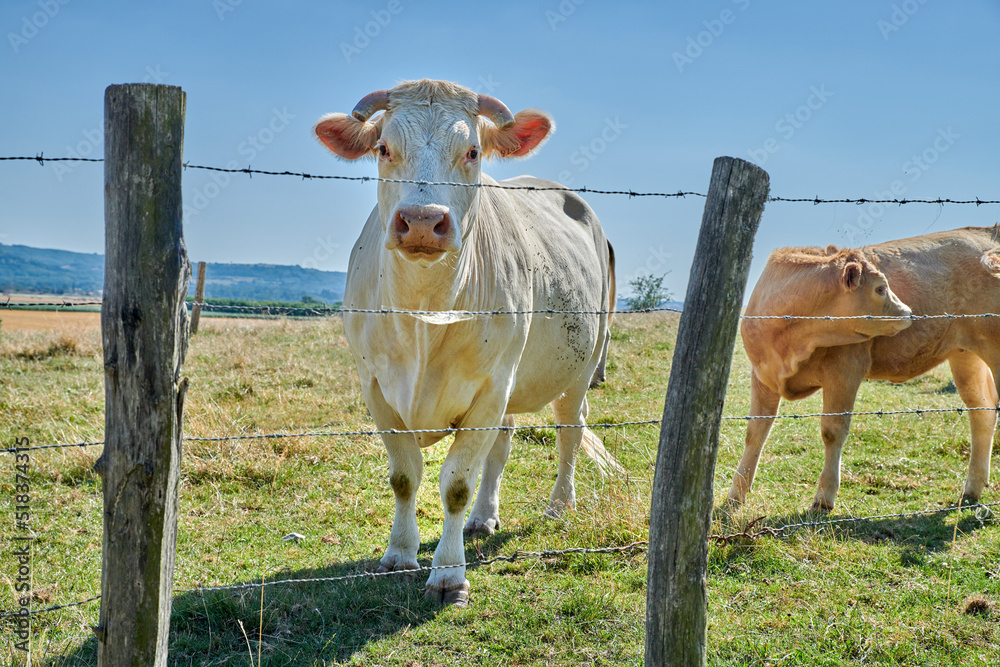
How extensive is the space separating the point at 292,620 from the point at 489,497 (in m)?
1.94

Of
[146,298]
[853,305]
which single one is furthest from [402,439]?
[853,305]

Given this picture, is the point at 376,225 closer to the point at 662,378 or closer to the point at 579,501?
the point at 579,501

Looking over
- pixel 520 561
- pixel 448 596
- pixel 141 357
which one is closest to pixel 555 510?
pixel 520 561

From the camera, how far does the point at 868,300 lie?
17.6 feet

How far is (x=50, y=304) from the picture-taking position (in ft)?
7.50

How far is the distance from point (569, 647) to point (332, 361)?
8994 mm

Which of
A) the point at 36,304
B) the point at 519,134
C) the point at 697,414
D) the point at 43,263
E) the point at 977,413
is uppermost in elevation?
the point at 43,263

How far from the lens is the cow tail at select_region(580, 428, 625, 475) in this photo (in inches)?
251

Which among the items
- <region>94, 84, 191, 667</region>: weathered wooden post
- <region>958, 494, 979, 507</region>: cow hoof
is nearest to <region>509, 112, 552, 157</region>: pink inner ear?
<region>94, 84, 191, 667</region>: weathered wooden post

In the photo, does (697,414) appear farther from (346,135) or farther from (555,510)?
(555,510)

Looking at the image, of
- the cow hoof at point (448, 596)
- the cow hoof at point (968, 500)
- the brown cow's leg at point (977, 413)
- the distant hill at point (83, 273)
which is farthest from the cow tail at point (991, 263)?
the distant hill at point (83, 273)

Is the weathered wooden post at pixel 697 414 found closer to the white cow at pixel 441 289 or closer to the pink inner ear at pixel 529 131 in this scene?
the white cow at pixel 441 289

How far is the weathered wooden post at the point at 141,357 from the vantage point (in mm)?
2119

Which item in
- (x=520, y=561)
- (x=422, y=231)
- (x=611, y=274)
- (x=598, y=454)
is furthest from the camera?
(x=611, y=274)
